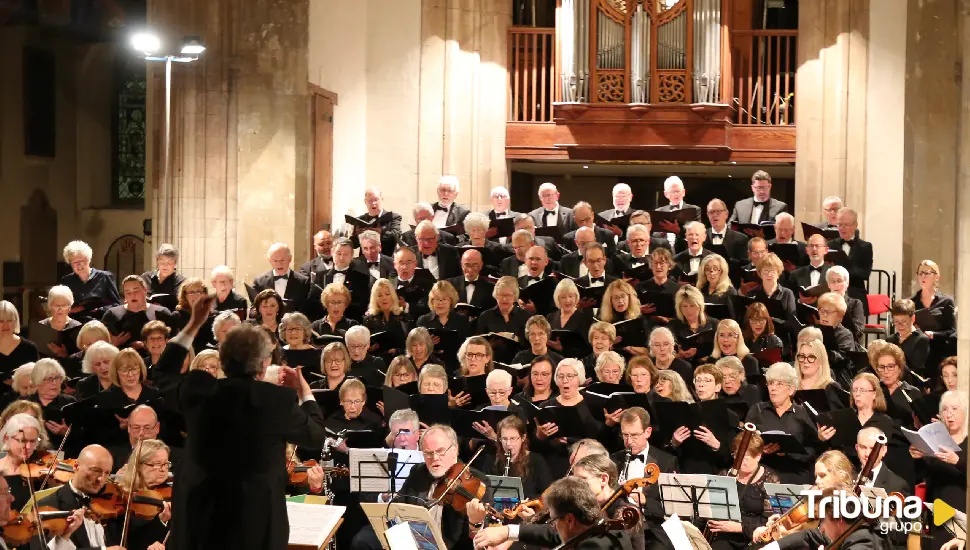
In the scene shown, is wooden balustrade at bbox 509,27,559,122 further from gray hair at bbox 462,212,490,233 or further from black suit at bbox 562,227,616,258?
gray hair at bbox 462,212,490,233

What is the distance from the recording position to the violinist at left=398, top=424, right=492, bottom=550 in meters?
5.96

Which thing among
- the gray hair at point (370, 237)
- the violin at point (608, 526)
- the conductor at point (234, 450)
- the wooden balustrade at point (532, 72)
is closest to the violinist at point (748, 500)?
the violin at point (608, 526)

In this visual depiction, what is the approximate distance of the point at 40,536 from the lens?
5320 mm

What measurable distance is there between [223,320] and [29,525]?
9.97ft

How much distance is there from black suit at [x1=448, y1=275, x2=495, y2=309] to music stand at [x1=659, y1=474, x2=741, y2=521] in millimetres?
2995

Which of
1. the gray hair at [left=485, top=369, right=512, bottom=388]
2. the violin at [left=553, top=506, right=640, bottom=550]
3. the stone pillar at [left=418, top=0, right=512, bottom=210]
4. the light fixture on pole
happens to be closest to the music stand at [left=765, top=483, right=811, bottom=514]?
the violin at [left=553, top=506, right=640, bottom=550]

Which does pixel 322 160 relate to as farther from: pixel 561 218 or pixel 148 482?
pixel 148 482

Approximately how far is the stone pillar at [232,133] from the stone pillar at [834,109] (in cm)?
417

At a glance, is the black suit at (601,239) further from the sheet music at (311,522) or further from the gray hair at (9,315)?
the sheet music at (311,522)

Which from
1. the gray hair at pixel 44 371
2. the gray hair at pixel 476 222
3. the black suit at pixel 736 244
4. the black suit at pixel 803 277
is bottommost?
the gray hair at pixel 44 371

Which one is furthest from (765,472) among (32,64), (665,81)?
(32,64)

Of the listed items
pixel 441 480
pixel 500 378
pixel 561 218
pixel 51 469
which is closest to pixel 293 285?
pixel 561 218

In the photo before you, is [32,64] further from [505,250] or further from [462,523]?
[462,523]

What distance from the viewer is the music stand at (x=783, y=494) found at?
570 centimetres
